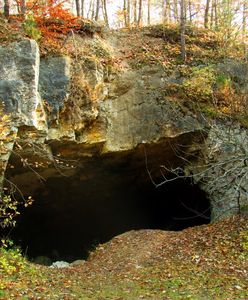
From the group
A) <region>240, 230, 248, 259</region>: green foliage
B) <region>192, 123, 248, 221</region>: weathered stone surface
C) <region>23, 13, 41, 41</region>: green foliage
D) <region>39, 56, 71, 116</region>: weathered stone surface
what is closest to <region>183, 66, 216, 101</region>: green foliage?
<region>192, 123, 248, 221</region>: weathered stone surface

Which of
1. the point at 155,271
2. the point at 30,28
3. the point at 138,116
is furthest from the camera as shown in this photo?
the point at 138,116

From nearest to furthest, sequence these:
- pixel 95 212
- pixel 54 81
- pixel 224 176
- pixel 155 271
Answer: pixel 155 271 → pixel 54 81 → pixel 224 176 → pixel 95 212

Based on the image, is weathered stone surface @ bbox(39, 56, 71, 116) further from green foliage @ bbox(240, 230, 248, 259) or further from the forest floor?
green foliage @ bbox(240, 230, 248, 259)

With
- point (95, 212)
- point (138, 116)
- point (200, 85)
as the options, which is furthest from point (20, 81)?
point (95, 212)

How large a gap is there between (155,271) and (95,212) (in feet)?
34.7

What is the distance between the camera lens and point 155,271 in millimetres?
9867

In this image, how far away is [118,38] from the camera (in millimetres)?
17016

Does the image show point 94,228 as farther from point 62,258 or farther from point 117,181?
point 117,181

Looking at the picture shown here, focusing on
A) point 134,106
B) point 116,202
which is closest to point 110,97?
point 134,106

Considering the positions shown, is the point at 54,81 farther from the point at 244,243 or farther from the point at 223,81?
the point at 244,243

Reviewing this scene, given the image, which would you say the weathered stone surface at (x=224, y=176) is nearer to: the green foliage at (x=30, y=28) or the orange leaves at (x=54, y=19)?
the orange leaves at (x=54, y=19)

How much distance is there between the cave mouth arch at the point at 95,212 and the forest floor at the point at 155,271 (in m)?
4.54

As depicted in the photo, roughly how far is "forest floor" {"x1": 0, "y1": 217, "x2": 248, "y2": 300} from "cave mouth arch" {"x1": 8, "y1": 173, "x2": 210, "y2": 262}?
4.54 metres

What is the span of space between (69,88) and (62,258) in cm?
916
